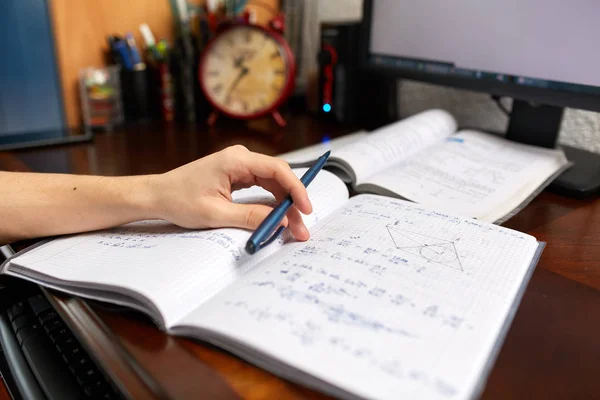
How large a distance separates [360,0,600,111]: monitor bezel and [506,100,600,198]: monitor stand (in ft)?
0.23

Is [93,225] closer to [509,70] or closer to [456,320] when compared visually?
[456,320]

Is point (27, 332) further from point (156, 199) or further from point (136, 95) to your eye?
point (136, 95)

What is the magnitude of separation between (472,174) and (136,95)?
79 cm

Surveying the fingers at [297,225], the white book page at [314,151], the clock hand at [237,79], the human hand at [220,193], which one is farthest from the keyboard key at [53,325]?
the clock hand at [237,79]

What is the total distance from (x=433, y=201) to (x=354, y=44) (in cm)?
59

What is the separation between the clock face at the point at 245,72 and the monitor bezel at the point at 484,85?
7.2 inches

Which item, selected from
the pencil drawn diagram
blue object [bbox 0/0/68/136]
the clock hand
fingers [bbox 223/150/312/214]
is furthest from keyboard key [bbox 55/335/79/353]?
the clock hand

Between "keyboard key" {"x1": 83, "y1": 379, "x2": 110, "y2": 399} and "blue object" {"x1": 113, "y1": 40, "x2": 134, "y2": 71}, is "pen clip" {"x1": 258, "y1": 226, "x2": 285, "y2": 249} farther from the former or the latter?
"blue object" {"x1": 113, "y1": 40, "x2": 134, "y2": 71}

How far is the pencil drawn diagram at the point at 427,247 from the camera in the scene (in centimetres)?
50

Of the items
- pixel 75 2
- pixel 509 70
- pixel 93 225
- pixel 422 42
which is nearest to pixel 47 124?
pixel 75 2

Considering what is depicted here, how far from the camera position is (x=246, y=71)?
1.15m

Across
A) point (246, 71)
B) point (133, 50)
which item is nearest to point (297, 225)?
point (246, 71)

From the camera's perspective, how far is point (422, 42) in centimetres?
97

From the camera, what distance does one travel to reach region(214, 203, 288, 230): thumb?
52 centimetres
